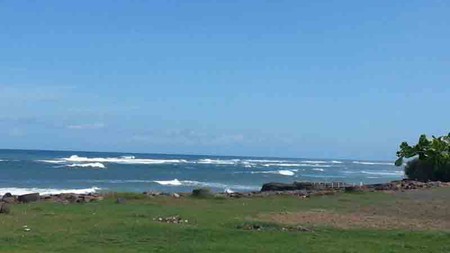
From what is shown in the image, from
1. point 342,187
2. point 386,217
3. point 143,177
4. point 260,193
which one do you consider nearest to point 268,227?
point 386,217

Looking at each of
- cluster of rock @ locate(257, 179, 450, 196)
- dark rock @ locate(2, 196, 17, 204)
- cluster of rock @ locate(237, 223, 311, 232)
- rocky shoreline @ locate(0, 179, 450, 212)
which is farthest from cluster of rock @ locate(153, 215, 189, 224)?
cluster of rock @ locate(257, 179, 450, 196)

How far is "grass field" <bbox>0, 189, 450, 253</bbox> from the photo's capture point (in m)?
14.7

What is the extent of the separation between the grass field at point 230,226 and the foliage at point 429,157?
1483 centimetres

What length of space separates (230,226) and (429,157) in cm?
2694

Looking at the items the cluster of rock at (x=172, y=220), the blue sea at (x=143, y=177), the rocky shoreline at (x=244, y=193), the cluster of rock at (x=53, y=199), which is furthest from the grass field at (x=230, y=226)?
the blue sea at (x=143, y=177)

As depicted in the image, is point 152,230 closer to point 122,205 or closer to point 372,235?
point 372,235

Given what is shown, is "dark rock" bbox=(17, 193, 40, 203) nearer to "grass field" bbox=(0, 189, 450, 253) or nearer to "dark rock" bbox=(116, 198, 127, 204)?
"grass field" bbox=(0, 189, 450, 253)

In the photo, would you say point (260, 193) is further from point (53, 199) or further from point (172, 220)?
point (172, 220)

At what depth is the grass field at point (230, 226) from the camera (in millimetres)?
14664

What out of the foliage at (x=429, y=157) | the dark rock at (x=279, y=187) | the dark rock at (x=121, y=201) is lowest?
the dark rock at (x=121, y=201)

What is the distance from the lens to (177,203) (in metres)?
25.9

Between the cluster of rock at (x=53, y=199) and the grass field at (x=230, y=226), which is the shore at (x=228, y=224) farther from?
the cluster of rock at (x=53, y=199)

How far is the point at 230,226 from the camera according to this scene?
1812 cm

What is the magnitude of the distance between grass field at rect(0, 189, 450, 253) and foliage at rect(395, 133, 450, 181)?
48.6 ft
